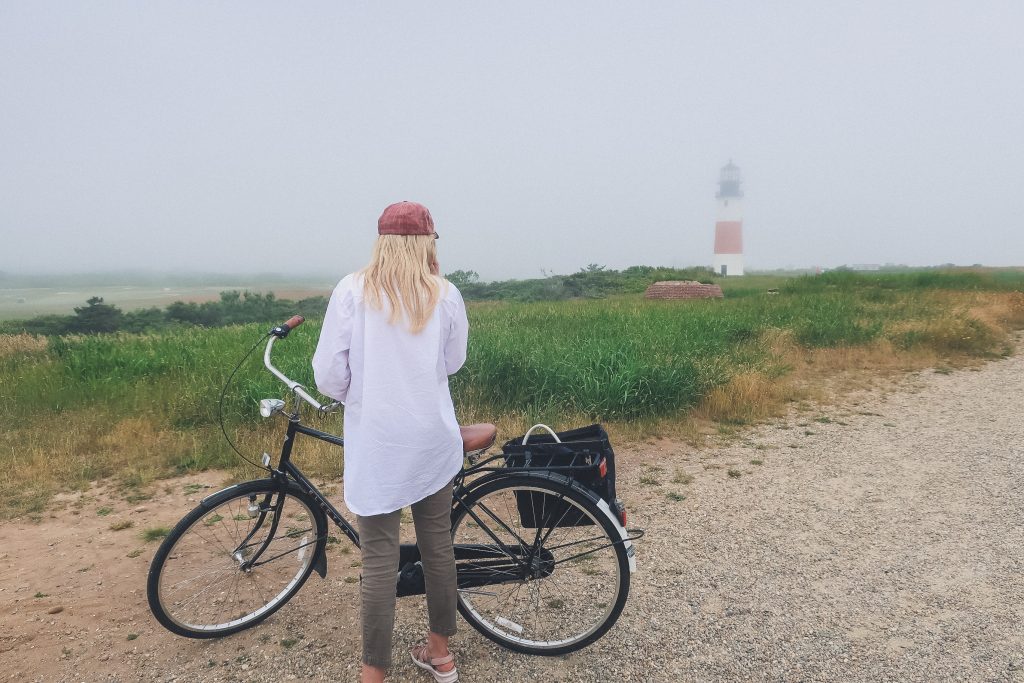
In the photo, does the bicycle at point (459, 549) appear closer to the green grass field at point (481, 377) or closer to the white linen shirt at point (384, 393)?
the white linen shirt at point (384, 393)

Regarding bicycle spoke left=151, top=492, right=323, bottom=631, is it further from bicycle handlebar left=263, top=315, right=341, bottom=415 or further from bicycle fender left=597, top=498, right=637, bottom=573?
bicycle fender left=597, top=498, right=637, bottom=573

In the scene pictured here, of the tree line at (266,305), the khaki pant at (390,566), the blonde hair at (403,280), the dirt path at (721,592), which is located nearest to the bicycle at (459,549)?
the dirt path at (721,592)

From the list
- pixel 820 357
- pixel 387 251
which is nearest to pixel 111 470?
pixel 387 251

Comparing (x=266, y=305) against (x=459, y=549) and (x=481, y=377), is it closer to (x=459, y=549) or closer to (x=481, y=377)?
(x=481, y=377)

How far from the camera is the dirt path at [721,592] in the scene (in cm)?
317

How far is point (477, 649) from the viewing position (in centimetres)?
329

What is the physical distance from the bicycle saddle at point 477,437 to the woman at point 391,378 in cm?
26

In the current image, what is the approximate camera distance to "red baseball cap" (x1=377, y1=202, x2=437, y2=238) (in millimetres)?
2428

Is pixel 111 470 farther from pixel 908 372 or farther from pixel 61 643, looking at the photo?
pixel 908 372

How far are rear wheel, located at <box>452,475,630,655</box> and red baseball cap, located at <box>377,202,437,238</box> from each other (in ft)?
4.18

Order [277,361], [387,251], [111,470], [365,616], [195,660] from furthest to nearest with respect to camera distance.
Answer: [277,361] → [111,470] → [195,660] → [365,616] → [387,251]

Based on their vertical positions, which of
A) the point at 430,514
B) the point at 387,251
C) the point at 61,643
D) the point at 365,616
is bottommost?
the point at 61,643

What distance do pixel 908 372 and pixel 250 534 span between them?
11.1 meters

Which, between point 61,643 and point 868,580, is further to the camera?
point 868,580
